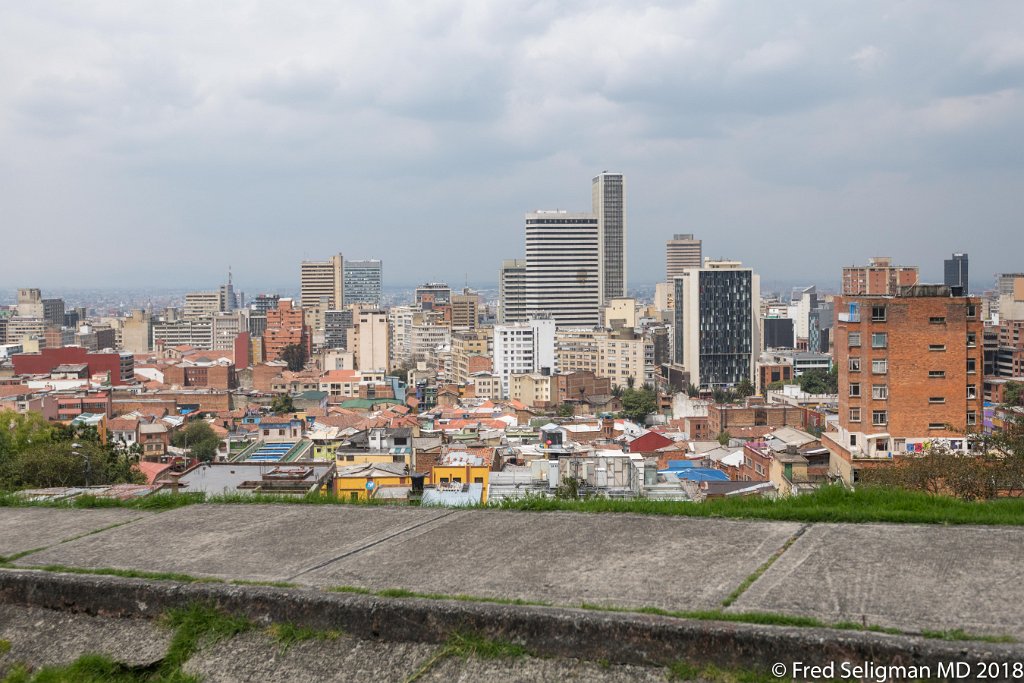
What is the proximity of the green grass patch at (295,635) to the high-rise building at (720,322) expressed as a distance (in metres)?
63.5

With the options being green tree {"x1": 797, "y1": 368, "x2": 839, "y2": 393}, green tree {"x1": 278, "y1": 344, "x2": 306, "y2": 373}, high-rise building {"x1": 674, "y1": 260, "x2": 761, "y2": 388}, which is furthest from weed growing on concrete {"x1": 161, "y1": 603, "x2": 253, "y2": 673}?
green tree {"x1": 278, "y1": 344, "x2": 306, "y2": 373}

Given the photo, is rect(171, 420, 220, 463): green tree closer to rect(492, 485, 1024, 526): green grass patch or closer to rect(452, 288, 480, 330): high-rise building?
rect(492, 485, 1024, 526): green grass patch

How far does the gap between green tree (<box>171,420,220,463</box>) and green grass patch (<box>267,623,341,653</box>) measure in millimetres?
29148

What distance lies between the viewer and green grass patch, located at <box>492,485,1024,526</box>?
370 cm

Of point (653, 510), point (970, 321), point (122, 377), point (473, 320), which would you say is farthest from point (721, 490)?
point (473, 320)

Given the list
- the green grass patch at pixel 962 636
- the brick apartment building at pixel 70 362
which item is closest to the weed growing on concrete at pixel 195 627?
the green grass patch at pixel 962 636

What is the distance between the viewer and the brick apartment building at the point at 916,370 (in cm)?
1758

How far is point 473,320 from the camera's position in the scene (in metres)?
99.1

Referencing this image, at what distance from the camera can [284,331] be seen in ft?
259

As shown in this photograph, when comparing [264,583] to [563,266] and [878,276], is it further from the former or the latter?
[563,266]

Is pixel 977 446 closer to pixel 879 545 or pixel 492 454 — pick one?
pixel 879 545

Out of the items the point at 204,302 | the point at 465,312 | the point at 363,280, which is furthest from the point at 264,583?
the point at 363,280

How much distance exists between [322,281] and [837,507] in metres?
124

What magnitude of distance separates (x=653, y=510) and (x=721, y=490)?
12.3 m
